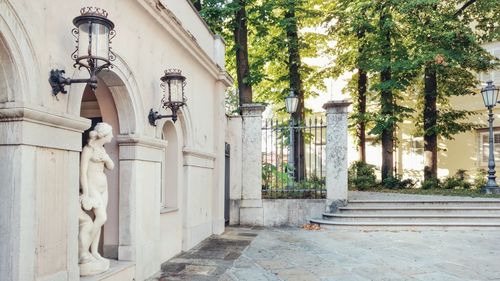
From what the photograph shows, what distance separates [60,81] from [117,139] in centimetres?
164

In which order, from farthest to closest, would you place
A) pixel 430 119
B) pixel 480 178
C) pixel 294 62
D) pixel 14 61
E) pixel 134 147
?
pixel 480 178
pixel 430 119
pixel 294 62
pixel 134 147
pixel 14 61

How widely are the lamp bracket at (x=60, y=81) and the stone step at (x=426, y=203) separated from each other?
8.45m

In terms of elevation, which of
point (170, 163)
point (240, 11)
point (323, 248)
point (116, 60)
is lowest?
point (323, 248)

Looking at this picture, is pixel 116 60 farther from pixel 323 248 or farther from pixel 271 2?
pixel 271 2

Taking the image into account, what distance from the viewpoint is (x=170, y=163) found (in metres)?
6.83

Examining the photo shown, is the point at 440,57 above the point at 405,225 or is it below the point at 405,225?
above

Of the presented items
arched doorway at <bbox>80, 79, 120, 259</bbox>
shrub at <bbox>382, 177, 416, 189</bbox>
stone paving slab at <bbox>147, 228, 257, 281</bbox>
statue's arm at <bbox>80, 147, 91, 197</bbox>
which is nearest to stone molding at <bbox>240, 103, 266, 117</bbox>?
stone paving slab at <bbox>147, 228, 257, 281</bbox>

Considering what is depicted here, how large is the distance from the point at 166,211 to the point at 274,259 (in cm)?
189

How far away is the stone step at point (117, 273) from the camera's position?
4212mm

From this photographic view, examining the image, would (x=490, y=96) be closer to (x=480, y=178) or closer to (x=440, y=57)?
(x=440, y=57)

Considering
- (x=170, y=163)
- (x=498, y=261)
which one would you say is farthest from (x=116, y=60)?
(x=498, y=261)

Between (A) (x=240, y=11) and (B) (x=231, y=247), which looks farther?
(A) (x=240, y=11)

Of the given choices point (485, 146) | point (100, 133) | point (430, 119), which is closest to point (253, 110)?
point (100, 133)

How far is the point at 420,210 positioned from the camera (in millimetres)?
10195
